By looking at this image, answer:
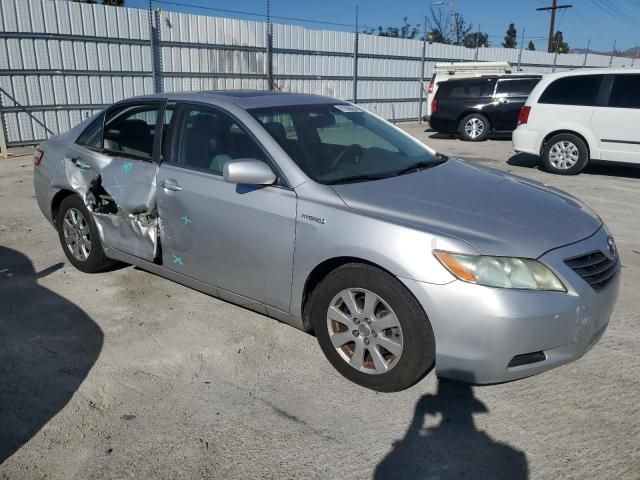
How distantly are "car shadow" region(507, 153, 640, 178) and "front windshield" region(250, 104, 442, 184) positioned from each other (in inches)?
269

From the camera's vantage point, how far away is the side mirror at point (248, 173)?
10.5ft

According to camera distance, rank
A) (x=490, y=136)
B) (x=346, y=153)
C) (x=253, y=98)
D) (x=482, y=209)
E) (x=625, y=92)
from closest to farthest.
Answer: (x=482, y=209) < (x=346, y=153) < (x=253, y=98) < (x=625, y=92) < (x=490, y=136)

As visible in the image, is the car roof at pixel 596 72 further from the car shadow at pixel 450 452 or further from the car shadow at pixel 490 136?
the car shadow at pixel 450 452

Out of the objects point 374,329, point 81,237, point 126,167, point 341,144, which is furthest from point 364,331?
point 81,237

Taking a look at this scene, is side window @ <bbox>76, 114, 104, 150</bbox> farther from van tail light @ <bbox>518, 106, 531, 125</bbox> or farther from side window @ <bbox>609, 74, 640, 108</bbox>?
side window @ <bbox>609, 74, 640, 108</bbox>

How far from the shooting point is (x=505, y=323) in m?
2.58

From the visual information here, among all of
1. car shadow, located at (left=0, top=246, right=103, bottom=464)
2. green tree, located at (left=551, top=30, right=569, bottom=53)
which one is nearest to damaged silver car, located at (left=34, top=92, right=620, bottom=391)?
car shadow, located at (left=0, top=246, right=103, bottom=464)

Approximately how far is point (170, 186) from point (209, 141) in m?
0.41

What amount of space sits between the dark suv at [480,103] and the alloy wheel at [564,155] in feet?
17.1

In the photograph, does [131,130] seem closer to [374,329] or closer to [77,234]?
[77,234]

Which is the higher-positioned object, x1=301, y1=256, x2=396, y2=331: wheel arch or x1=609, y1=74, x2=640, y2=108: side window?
x1=609, y1=74, x2=640, y2=108: side window

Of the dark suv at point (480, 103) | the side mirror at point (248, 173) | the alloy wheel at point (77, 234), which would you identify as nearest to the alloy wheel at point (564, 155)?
the dark suv at point (480, 103)

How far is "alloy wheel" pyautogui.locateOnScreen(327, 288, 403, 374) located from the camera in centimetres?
290

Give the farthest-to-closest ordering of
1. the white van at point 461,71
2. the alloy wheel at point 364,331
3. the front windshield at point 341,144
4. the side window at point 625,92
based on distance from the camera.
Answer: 1. the white van at point 461,71
2. the side window at point 625,92
3. the front windshield at point 341,144
4. the alloy wheel at point 364,331
